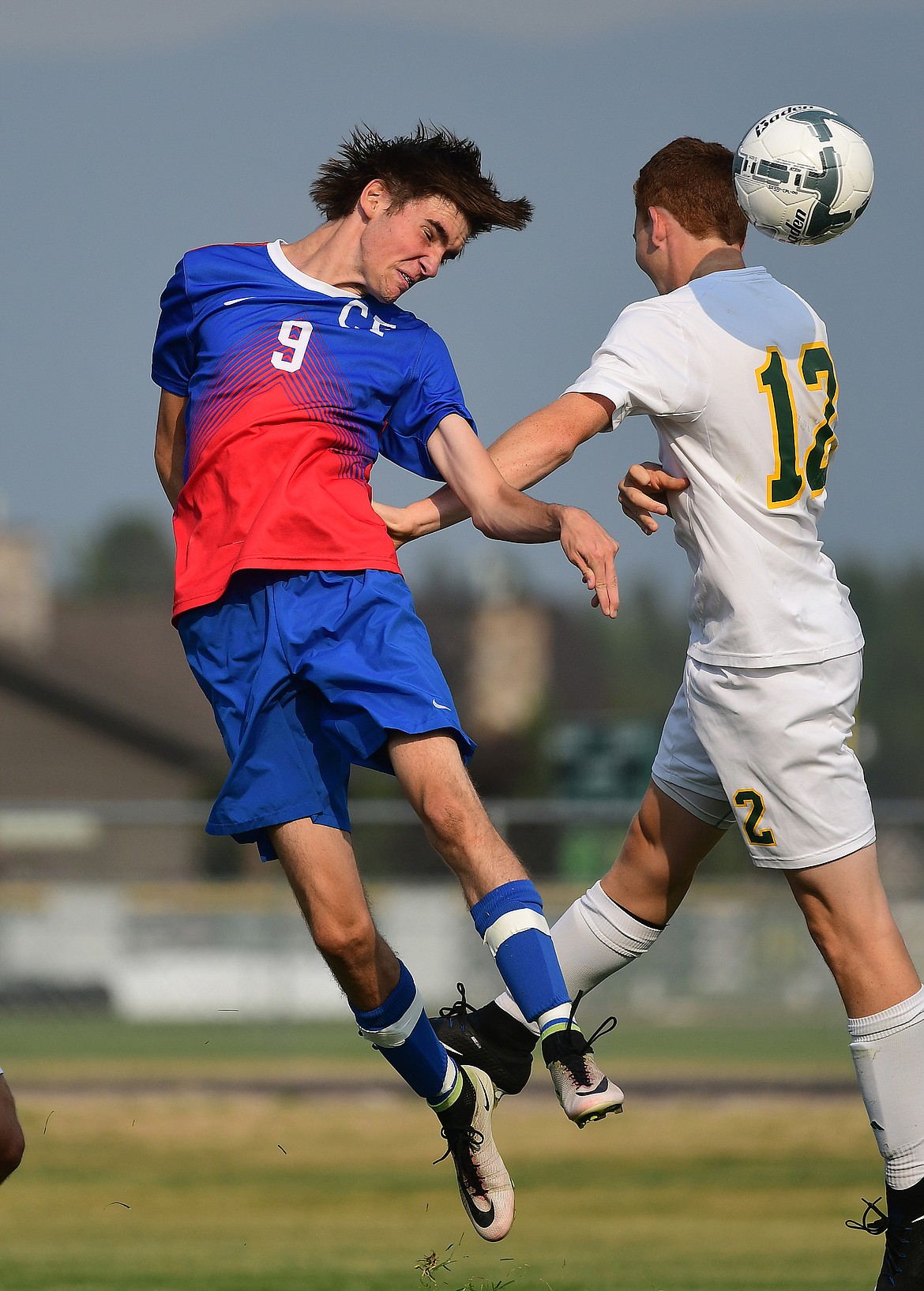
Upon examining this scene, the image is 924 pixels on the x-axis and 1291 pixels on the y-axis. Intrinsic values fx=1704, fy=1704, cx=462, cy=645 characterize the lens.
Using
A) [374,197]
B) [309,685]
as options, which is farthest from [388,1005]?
[374,197]

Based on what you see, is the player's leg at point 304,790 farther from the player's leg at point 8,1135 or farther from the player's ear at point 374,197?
the player's ear at point 374,197

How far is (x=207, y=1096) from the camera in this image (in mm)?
15219

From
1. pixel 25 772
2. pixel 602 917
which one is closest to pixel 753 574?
pixel 602 917

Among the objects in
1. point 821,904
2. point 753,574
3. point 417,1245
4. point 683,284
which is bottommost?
point 417,1245

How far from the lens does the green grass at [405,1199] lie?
7.51 meters

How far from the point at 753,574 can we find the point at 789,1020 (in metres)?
14.5

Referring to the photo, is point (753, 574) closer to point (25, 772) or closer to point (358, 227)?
point (358, 227)

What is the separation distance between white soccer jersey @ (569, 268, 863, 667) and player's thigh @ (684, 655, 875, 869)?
72 millimetres

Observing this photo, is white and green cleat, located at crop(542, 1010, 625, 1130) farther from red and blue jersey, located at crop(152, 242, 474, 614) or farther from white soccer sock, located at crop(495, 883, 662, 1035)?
red and blue jersey, located at crop(152, 242, 474, 614)

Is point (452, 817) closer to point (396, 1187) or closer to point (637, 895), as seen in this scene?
point (637, 895)

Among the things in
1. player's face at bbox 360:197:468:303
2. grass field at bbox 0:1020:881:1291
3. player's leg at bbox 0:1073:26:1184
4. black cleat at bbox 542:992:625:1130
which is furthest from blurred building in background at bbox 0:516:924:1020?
player's leg at bbox 0:1073:26:1184

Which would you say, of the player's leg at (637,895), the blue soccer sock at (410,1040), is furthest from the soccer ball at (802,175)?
the blue soccer sock at (410,1040)

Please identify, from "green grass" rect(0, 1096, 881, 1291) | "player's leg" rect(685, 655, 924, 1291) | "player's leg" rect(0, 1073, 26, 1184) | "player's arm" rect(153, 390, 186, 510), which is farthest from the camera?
"green grass" rect(0, 1096, 881, 1291)

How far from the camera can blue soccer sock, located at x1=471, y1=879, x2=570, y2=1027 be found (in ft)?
15.2
